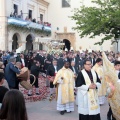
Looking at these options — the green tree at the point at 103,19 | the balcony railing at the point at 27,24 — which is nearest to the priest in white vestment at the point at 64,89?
the green tree at the point at 103,19

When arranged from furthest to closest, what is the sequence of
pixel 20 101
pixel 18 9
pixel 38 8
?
pixel 38 8 < pixel 18 9 < pixel 20 101

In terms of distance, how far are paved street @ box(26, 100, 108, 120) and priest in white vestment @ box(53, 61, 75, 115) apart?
0.24 metres

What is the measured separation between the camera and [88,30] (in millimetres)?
23203

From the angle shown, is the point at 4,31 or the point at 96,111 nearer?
the point at 96,111

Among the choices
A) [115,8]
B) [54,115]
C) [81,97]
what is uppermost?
[115,8]

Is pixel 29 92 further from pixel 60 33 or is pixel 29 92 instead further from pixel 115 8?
pixel 60 33

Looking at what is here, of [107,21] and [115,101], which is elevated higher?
[107,21]

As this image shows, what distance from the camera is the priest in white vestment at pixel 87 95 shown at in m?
6.83

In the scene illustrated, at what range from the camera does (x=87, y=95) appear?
6.88 m

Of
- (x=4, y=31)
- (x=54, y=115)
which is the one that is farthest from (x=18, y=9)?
(x=54, y=115)

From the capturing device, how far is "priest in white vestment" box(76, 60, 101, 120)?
6828 mm

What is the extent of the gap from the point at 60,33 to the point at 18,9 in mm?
9114

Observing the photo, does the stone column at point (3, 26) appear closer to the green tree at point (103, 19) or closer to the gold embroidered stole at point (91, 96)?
the green tree at point (103, 19)

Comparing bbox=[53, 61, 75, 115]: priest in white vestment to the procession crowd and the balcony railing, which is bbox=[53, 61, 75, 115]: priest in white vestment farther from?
the balcony railing
